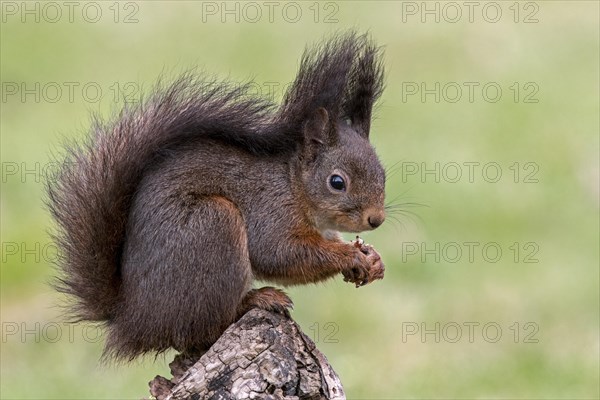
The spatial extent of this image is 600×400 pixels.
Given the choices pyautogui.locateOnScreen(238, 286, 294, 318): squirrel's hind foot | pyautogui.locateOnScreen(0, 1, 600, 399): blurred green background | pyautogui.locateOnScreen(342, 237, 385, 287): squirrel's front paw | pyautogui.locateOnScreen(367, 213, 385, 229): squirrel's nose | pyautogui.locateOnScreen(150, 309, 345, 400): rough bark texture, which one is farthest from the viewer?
pyautogui.locateOnScreen(0, 1, 600, 399): blurred green background

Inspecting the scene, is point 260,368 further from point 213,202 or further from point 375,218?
point 375,218

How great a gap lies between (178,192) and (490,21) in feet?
20.9

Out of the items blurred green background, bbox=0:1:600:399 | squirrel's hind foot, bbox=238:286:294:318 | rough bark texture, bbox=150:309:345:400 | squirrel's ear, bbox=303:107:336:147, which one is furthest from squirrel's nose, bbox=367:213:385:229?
blurred green background, bbox=0:1:600:399

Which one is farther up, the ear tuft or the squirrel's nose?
the ear tuft

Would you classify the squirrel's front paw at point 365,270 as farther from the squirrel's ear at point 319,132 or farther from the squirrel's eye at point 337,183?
the squirrel's ear at point 319,132

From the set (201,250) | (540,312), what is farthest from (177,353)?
(540,312)

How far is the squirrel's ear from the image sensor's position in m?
3.15

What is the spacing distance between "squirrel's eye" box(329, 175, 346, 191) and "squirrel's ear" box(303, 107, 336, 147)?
85mm

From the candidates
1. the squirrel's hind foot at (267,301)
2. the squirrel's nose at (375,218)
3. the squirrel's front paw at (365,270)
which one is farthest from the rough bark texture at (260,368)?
the squirrel's nose at (375,218)

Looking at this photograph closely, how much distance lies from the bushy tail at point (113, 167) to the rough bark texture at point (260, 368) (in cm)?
37

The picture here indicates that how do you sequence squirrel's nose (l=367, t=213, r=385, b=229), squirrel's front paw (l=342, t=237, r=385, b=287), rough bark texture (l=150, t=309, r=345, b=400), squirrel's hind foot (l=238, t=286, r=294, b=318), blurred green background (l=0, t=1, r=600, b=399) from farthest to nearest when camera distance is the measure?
blurred green background (l=0, t=1, r=600, b=399) < squirrel's nose (l=367, t=213, r=385, b=229) < squirrel's front paw (l=342, t=237, r=385, b=287) < squirrel's hind foot (l=238, t=286, r=294, b=318) < rough bark texture (l=150, t=309, r=345, b=400)

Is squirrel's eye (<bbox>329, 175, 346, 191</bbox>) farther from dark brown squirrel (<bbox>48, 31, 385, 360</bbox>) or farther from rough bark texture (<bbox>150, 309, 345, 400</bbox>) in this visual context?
rough bark texture (<bbox>150, 309, 345, 400</bbox>)

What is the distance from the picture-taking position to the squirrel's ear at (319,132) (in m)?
3.15

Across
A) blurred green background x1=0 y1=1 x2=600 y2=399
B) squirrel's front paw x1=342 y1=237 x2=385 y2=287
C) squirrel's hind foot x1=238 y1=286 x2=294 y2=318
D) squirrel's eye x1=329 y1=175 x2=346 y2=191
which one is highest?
blurred green background x1=0 y1=1 x2=600 y2=399
